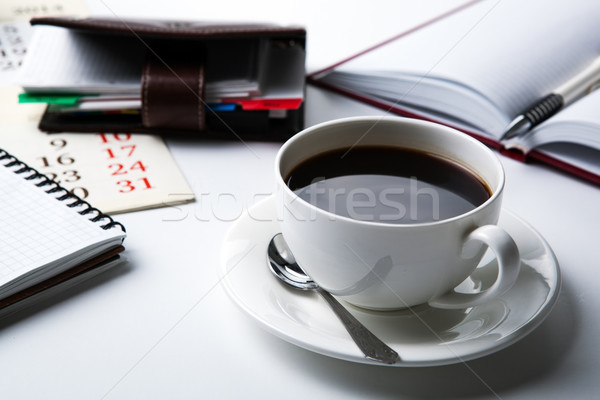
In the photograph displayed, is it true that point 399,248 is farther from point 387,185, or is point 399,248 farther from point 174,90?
point 174,90

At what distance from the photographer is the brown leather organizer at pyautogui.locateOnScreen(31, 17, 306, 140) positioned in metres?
0.85

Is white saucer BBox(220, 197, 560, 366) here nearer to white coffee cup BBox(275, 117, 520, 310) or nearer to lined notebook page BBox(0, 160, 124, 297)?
white coffee cup BBox(275, 117, 520, 310)

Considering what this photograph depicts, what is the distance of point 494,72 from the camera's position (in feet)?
3.03

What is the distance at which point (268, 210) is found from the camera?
0.69 meters

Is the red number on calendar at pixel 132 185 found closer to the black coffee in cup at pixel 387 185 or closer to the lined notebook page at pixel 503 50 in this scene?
the black coffee in cup at pixel 387 185

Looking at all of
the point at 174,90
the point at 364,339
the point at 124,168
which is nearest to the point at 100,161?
the point at 124,168

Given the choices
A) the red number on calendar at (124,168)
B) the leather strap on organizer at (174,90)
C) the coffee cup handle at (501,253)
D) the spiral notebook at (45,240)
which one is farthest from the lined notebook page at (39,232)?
the coffee cup handle at (501,253)

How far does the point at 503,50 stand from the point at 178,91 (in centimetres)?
54

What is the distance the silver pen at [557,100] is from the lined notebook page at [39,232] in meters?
0.58

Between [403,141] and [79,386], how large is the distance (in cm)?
39

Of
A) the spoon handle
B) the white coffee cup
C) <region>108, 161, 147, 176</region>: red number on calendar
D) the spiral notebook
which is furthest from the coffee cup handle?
<region>108, 161, 147, 176</region>: red number on calendar

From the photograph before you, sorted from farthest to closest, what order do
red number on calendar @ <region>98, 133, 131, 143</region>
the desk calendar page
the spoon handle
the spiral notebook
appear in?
red number on calendar @ <region>98, 133, 131, 143</region> < the desk calendar page < the spiral notebook < the spoon handle

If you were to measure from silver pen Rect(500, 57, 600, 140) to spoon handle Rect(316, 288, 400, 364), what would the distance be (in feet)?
1.48

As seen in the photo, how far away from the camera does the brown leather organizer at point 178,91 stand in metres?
0.85
